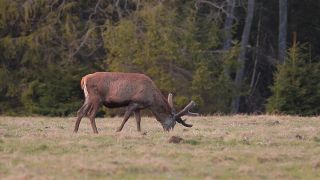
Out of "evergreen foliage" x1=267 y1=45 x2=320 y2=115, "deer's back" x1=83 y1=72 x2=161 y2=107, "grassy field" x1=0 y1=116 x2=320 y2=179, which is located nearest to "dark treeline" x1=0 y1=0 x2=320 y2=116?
"evergreen foliage" x1=267 y1=45 x2=320 y2=115

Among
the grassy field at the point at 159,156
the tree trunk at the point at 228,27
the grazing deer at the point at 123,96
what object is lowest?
the grassy field at the point at 159,156

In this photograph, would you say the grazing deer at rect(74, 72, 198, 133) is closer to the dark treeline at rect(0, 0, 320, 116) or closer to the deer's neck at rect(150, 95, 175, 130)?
the deer's neck at rect(150, 95, 175, 130)

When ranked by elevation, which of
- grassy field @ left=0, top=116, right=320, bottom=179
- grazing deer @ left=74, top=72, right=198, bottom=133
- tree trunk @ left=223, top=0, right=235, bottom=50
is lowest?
grassy field @ left=0, top=116, right=320, bottom=179

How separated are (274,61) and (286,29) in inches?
88.0

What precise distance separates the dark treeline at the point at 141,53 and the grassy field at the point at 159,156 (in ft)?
53.2

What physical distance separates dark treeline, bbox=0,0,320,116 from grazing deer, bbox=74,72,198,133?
1389 centimetres

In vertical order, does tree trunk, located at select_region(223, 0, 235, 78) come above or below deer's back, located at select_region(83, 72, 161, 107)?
above

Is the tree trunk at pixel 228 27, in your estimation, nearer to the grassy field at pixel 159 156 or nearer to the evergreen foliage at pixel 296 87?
the evergreen foliage at pixel 296 87

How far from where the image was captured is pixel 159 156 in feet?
42.2

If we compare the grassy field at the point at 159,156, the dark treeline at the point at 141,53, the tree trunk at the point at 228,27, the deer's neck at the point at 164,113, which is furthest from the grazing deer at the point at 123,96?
the tree trunk at the point at 228,27

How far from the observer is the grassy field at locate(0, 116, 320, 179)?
37.7ft

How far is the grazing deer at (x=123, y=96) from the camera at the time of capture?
17.7 m

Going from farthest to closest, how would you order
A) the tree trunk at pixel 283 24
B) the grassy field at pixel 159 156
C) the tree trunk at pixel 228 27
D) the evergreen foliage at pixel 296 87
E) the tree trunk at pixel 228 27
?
the tree trunk at pixel 283 24, the tree trunk at pixel 228 27, the tree trunk at pixel 228 27, the evergreen foliage at pixel 296 87, the grassy field at pixel 159 156

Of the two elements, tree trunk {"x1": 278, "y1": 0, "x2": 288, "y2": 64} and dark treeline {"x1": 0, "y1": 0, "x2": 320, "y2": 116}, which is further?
tree trunk {"x1": 278, "y1": 0, "x2": 288, "y2": 64}
